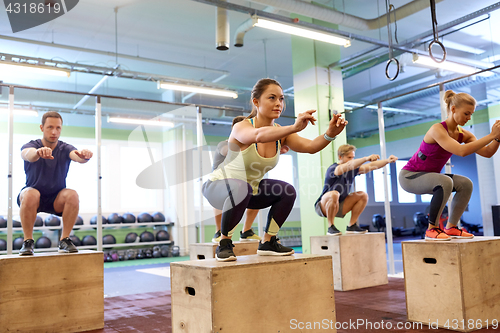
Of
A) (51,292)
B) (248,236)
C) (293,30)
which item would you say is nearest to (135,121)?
(293,30)

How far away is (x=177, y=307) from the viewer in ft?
6.89

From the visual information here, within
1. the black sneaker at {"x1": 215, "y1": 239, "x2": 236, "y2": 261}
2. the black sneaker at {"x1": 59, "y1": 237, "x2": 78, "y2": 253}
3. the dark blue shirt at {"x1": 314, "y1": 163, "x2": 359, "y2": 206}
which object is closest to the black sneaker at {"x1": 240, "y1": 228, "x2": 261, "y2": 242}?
the dark blue shirt at {"x1": 314, "y1": 163, "x2": 359, "y2": 206}

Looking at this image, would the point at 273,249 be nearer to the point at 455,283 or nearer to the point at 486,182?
the point at 455,283

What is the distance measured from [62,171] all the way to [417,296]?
2734 mm

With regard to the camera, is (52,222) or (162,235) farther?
(162,235)

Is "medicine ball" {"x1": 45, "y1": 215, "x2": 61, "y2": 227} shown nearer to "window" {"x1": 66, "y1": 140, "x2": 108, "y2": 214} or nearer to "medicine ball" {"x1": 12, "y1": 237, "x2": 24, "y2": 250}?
"medicine ball" {"x1": 12, "y1": 237, "x2": 24, "y2": 250}

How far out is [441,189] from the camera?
9.32ft

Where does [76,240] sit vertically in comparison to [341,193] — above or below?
below

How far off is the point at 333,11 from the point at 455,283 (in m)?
4.15

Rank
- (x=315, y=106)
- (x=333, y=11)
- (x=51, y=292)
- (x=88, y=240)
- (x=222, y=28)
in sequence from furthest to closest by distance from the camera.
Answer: (x=88, y=240) < (x=315, y=106) < (x=333, y=11) < (x=222, y=28) < (x=51, y=292)

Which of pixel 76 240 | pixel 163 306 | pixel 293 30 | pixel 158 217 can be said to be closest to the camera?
pixel 163 306

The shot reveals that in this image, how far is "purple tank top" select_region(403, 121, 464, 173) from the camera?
2.92 metres

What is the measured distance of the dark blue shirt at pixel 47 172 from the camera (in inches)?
119

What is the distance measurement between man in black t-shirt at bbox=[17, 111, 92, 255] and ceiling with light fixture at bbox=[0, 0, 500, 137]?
286 cm
